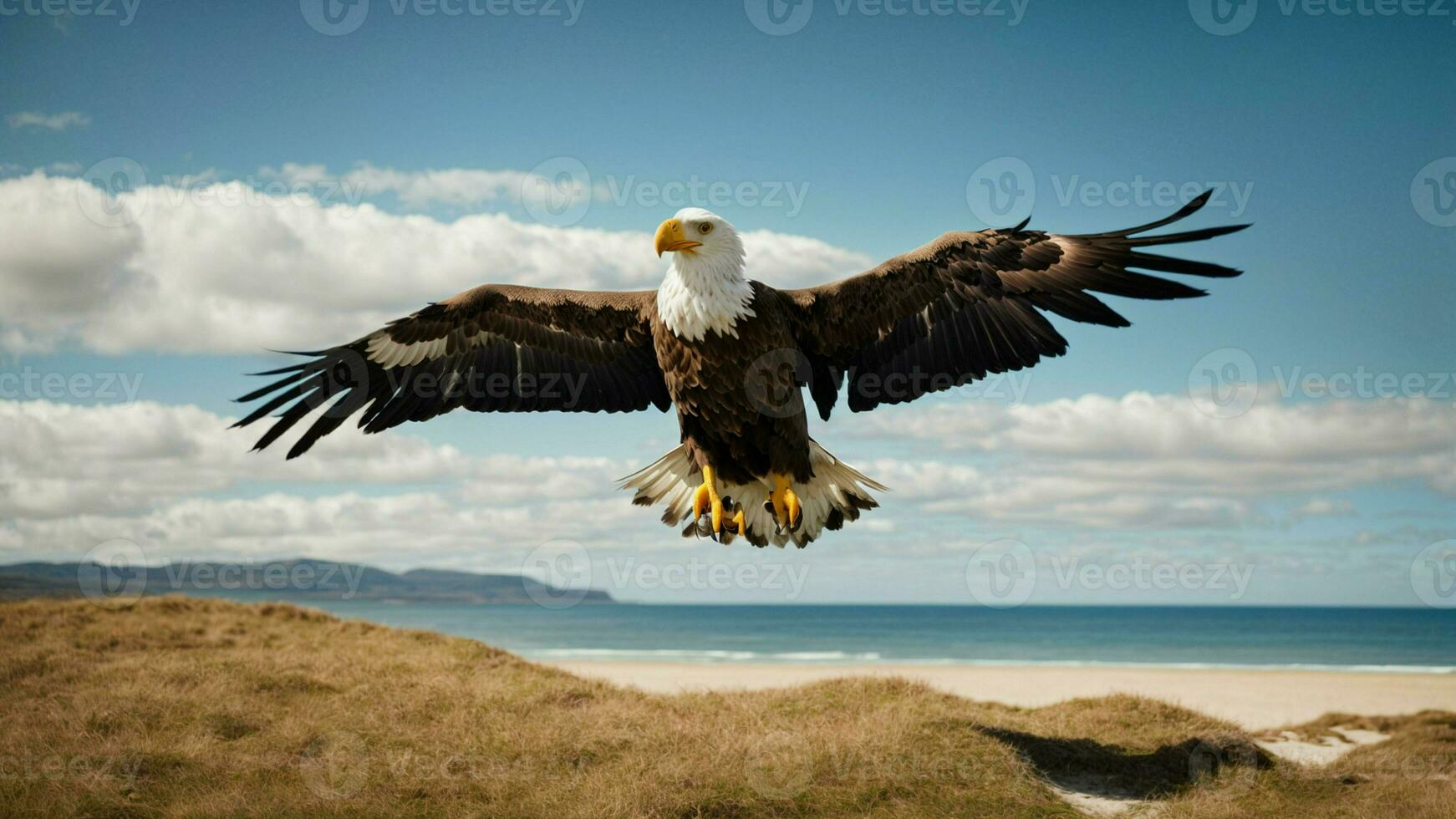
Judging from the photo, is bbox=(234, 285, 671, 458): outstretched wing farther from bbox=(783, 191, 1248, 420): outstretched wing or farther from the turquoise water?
the turquoise water

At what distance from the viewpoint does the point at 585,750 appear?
357 inches

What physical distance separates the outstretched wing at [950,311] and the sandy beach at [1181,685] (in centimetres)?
1170

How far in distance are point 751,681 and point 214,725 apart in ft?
48.8

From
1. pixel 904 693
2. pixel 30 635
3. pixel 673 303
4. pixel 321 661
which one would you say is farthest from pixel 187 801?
pixel 30 635

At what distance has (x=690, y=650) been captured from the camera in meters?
50.0

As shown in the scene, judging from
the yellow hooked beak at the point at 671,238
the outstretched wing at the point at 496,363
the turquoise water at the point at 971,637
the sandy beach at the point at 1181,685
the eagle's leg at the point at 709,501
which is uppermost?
the yellow hooked beak at the point at 671,238

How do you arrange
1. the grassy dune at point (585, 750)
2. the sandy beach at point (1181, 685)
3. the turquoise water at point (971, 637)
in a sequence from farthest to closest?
the turquoise water at point (971, 637)
the sandy beach at point (1181, 685)
the grassy dune at point (585, 750)

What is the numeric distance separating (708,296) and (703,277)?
4.7 inches

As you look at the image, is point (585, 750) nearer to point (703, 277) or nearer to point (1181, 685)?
point (703, 277)

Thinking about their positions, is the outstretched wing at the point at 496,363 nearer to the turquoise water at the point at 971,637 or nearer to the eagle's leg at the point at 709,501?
the eagle's leg at the point at 709,501

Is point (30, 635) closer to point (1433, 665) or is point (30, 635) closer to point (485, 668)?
point (485, 668)

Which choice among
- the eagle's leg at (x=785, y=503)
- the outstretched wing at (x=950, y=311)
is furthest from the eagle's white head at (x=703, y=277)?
the eagle's leg at (x=785, y=503)

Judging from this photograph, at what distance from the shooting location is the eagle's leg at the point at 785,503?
19.8 feet

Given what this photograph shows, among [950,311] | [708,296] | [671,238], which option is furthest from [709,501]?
[950,311]
